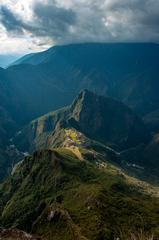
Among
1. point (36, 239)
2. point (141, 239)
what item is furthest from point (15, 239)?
point (141, 239)

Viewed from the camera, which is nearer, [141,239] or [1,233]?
[141,239]

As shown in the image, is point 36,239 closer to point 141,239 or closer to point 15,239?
point 15,239

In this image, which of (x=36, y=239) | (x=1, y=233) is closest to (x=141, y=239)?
(x=36, y=239)

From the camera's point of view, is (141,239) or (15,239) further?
(15,239)

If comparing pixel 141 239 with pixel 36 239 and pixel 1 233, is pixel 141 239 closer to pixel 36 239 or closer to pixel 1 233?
pixel 36 239

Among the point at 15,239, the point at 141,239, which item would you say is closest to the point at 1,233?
the point at 15,239

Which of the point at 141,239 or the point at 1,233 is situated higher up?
the point at 141,239

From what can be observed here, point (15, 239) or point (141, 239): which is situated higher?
point (141, 239)
